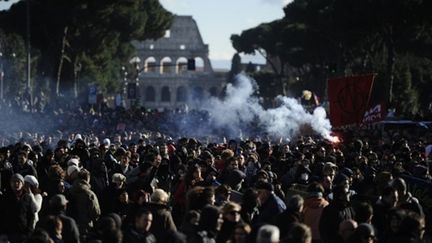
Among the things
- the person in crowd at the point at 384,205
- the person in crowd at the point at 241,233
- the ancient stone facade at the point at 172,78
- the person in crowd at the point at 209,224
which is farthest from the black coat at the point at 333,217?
the ancient stone facade at the point at 172,78

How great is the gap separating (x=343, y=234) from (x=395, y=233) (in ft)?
1.62

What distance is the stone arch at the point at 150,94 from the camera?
171750 millimetres

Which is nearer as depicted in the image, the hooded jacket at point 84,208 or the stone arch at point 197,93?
the hooded jacket at point 84,208

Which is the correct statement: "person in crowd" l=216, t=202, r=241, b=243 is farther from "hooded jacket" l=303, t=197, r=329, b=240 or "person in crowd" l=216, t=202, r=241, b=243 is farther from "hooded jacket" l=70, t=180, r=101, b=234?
"hooded jacket" l=70, t=180, r=101, b=234

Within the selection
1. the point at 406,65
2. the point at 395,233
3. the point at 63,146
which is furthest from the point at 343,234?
the point at 406,65

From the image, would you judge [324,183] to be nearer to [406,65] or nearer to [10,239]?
[10,239]

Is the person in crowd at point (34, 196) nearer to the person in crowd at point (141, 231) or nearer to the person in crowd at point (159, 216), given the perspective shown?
the person in crowd at point (159, 216)

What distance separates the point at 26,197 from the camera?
1245cm

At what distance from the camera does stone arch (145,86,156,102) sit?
6762 inches

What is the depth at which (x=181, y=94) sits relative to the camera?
171 m

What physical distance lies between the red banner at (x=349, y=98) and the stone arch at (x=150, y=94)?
490 feet

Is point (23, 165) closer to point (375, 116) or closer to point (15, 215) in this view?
point (15, 215)

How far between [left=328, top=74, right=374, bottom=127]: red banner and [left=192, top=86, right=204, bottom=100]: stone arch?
140060 mm

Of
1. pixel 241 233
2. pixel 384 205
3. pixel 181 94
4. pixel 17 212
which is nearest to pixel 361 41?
pixel 17 212
